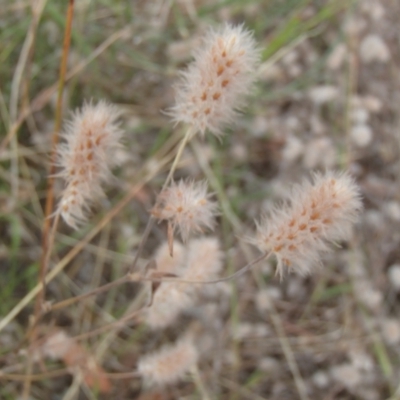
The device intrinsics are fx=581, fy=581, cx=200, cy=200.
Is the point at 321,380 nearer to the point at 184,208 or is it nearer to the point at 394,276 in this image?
the point at 394,276

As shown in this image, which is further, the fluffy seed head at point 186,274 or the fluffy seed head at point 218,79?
the fluffy seed head at point 186,274

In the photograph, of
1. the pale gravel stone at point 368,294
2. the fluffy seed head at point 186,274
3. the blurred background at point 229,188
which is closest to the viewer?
the fluffy seed head at point 186,274

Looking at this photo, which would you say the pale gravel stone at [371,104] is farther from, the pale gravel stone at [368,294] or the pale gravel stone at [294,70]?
the pale gravel stone at [368,294]

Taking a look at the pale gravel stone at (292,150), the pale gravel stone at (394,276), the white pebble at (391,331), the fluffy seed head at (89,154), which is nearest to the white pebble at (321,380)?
the white pebble at (391,331)

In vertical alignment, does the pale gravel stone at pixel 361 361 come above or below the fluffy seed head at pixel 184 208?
below

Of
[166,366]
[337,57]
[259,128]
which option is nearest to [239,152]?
[259,128]

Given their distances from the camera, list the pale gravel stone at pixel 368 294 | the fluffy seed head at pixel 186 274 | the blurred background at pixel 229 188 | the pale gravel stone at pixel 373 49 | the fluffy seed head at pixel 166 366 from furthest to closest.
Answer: the pale gravel stone at pixel 373 49, the pale gravel stone at pixel 368 294, the blurred background at pixel 229 188, the fluffy seed head at pixel 166 366, the fluffy seed head at pixel 186 274

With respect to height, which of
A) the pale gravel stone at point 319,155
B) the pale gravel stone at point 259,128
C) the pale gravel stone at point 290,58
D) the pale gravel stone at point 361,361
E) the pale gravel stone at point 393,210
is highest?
the pale gravel stone at point 290,58

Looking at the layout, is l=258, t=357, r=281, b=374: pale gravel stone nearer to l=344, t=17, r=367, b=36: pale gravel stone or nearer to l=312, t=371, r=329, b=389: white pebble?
l=312, t=371, r=329, b=389: white pebble
